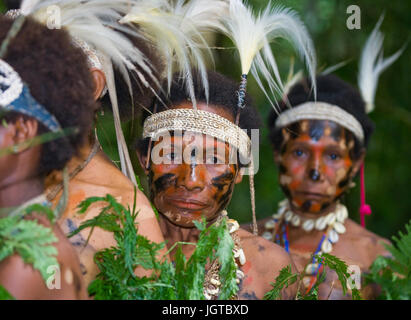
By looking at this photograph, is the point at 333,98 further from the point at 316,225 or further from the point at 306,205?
the point at 316,225

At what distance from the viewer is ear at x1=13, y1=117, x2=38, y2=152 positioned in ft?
6.44

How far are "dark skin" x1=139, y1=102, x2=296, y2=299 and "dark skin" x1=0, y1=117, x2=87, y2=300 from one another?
1029 millimetres

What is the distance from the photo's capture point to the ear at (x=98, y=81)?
2606mm

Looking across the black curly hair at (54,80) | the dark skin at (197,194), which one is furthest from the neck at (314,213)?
the black curly hair at (54,80)

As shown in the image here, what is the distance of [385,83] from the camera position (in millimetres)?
7633

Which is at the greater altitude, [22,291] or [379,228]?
[22,291]

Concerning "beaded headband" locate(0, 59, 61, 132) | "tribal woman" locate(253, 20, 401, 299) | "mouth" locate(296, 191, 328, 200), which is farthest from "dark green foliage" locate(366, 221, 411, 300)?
"mouth" locate(296, 191, 328, 200)

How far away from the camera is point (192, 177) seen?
304 centimetres

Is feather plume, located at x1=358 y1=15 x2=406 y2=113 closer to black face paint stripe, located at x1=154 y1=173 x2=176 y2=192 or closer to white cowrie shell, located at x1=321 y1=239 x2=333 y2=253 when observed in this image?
white cowrie shell, located at x1=321 y1=239 x2=333 y2=253

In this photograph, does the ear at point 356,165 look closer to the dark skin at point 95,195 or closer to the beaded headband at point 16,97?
the dark skin at point 95,195

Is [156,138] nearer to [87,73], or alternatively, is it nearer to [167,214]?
[167,214]
